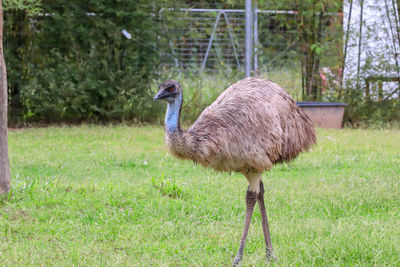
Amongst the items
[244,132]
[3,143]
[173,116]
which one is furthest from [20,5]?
[244,132]

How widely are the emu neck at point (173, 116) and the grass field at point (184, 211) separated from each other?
99cm

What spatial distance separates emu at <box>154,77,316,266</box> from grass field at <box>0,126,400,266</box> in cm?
58

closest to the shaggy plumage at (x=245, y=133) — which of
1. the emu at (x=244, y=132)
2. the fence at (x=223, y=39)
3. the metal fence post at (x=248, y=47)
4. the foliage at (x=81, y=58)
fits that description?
the emu at (x=244, y=132)

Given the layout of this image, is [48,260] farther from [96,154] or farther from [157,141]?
[157,141]

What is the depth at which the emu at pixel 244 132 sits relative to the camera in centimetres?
374

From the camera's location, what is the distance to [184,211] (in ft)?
17.5

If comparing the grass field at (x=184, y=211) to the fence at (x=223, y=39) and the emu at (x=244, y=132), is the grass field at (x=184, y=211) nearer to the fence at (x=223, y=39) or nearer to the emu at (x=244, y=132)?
the emu at (x=244, y=132)

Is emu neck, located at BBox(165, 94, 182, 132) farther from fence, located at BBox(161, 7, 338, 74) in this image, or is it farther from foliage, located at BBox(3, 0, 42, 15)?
fence, located at BBox(161, 7, 338, 74)

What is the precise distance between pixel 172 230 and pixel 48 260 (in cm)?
106

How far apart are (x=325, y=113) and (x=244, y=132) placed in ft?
23.9

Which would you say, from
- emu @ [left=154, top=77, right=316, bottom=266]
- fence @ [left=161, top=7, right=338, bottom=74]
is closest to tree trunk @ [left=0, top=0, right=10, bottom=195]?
emu @ [left=154, top=77, right=316, bottom=266]

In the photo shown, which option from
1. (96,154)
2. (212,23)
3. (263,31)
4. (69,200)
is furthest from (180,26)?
(69,200)

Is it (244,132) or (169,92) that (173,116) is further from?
(244,132)

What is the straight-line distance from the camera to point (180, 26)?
448 inches
